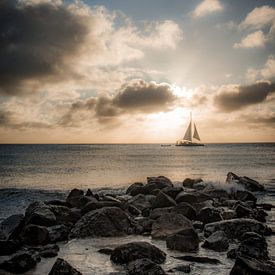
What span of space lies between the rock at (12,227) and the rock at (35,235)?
0.79m

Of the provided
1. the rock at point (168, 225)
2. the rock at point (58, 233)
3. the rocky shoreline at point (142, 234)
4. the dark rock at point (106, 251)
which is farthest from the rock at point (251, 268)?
the rock at point (58, 233)

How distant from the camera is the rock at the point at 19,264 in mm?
7930

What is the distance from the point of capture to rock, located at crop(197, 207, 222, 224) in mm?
13078

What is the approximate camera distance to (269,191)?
25.7 m

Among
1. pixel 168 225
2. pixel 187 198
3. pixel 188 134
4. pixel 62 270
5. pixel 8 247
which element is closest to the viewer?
pixel 62 270

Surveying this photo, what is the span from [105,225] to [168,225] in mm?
2114

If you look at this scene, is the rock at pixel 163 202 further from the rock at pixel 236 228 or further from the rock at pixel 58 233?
the rock at pixel 58 233

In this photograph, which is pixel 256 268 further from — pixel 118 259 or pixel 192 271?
pixel 118 259

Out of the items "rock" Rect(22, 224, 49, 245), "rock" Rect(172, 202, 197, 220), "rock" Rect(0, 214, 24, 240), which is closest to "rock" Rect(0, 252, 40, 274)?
"rock" Rect(22, 224, 49, 245)

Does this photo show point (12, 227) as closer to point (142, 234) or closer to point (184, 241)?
point (142, 234)

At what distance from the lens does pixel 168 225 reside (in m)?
11.5

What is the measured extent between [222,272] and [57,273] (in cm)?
369

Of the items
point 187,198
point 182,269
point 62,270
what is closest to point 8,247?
point 62,270

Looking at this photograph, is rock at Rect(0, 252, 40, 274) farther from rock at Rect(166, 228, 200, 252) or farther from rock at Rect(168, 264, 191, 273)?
rock at Rect(166, 228, 200, 252)
